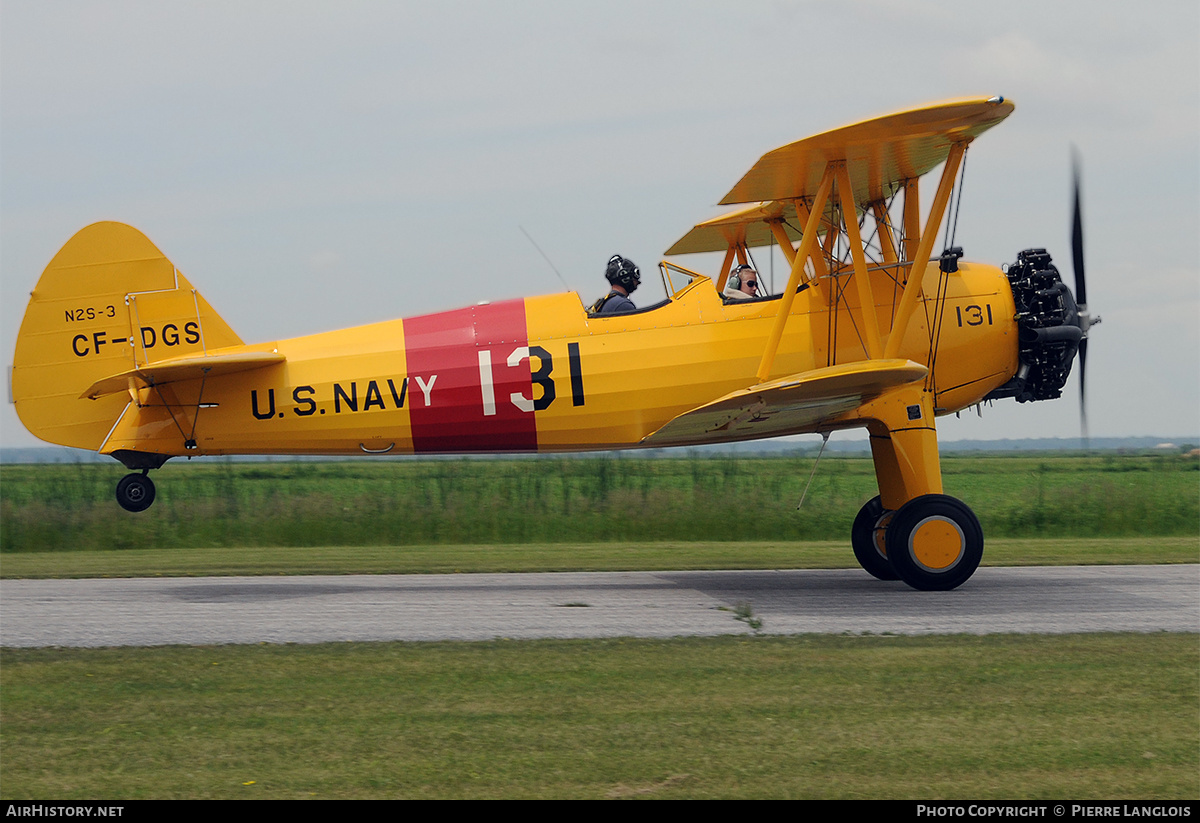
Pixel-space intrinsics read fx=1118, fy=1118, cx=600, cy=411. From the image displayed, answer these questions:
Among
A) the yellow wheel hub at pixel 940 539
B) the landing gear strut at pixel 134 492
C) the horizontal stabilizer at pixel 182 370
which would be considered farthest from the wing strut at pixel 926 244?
the landing gear strut at pixel 134 492

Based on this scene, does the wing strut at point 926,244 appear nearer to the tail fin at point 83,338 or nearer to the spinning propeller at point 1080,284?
the spinning propeller at point 1080,284

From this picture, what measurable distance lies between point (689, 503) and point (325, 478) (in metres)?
17.8

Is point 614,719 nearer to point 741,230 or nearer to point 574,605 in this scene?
point 574,605

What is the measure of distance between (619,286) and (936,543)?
4173mm

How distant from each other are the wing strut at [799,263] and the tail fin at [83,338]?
6.29 metres

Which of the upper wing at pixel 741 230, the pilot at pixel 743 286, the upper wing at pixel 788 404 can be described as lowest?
the upper wing at pixel 788 404

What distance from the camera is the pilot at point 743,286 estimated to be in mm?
11789

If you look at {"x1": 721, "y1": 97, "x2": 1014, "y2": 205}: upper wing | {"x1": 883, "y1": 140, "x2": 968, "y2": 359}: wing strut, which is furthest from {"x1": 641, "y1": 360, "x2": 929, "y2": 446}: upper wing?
{"x1": 721, "y1": 97, "x2": 1014, "y2": 205}: upper wing

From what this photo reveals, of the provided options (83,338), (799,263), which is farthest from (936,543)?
(83,338)

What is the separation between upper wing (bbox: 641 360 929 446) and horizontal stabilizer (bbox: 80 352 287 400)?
4.13 m

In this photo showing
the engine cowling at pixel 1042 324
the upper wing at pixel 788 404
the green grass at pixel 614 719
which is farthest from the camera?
the engine cowling at pixel 1042 324

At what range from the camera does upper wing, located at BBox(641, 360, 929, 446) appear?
978 centimetres
